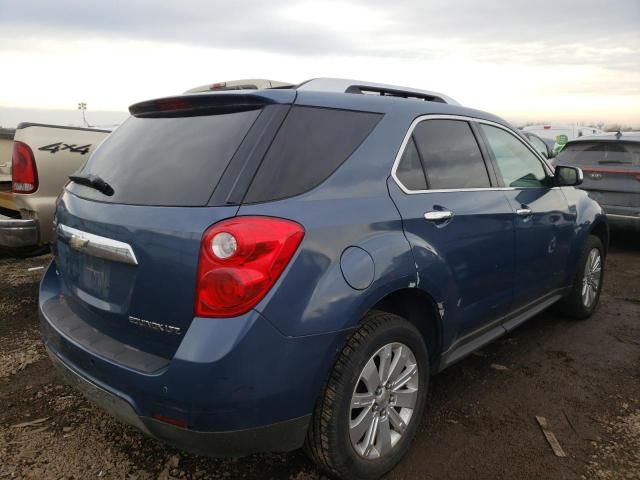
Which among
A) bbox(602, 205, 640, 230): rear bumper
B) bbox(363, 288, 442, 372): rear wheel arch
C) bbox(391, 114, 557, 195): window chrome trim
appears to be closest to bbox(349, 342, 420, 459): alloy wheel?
bbox(363, 288, 442, 372): rear wheel arch

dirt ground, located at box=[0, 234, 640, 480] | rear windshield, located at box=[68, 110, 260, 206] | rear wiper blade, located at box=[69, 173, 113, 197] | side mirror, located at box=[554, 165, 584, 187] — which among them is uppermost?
rear windshield, located at box=[68, 110, 260, 206]

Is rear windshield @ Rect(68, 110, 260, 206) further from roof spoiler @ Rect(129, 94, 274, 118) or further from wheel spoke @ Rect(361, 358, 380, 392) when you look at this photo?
wheel spoke @ Rect(361, 358, 380, 392)

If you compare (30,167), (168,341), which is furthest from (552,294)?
(30,167)

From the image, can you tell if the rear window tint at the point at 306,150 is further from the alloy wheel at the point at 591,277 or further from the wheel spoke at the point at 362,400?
the alloy wheel at the point at 591,277

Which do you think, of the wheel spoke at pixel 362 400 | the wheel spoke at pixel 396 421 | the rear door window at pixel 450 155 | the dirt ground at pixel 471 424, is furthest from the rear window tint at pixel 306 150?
the dirt ground at pixel 471 424

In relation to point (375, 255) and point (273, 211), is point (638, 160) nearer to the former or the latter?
point (375, 255)

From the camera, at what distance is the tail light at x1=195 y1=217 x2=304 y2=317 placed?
6.13 ft

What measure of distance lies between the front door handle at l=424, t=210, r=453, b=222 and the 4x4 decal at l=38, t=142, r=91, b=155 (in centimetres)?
330

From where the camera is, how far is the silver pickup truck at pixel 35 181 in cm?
404

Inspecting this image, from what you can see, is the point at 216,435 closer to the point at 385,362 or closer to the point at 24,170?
the point at 385,362

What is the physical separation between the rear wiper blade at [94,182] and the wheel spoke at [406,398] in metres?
Answer: 1.58

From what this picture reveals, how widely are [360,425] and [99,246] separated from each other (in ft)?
4.37

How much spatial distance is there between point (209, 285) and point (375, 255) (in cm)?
70

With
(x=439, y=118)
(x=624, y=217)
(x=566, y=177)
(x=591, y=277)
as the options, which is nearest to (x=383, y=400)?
(x=439, y=118)
